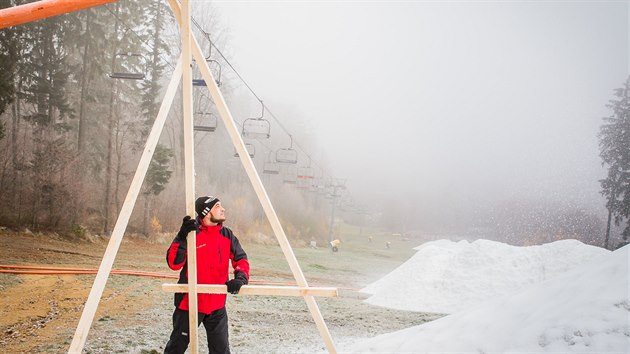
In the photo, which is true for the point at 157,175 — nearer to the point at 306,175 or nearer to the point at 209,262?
the point at 306,175

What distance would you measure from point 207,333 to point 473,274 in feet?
35.7

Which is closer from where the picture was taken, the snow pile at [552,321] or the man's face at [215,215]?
the snow pile at [552,321]

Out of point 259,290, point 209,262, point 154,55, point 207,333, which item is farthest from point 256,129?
point 154,55

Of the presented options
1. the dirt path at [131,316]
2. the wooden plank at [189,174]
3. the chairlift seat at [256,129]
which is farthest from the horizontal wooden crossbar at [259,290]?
the chairlift seat at [256,129]

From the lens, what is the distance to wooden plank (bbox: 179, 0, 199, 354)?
3.83 metres

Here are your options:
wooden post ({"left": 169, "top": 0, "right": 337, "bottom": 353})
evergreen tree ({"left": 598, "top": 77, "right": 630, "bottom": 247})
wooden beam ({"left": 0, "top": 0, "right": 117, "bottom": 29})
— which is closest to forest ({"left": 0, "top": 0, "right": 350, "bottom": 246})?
wooden post ({"left": 169, "top": 0, "right": 337, "bottom": 353})

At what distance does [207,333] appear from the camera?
4.11 m

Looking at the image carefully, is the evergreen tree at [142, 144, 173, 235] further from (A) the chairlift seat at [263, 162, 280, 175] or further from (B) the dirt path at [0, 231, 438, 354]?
(B) the dirt path at [0, 231, 438, 354]

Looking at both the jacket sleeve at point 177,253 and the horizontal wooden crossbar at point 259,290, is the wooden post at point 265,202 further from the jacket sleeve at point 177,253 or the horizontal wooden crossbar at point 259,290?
the jacket sleeve at point 177,253

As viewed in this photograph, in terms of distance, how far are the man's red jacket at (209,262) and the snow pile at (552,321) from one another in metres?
2.57

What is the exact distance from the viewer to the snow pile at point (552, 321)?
375cm

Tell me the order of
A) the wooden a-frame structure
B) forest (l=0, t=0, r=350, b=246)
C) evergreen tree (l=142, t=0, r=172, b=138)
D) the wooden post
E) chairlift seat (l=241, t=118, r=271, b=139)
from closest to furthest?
1. the wooden a-frame structure
2. the wooden post
3. chairlift seat (l=241, t=118, r=271, b=139)
4. forest (l=0, t=0, r=350, b=246)
5. evergreen tree (l=142, t=0, r=172, b=138)

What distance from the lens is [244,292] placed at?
3.86m

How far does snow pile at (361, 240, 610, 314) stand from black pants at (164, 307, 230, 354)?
8586mm
